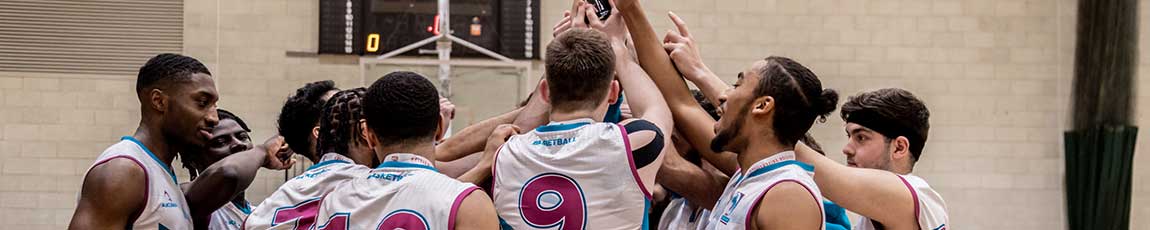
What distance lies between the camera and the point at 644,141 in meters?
3.43

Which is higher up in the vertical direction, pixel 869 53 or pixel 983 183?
pixel 869 53

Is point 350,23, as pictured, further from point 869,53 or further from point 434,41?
point 869,53

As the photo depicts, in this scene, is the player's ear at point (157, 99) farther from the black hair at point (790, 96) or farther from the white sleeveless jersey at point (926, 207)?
the white sleeveless jersey at point (926, 207)

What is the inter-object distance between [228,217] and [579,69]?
2.43m

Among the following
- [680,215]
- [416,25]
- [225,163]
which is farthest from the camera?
[416,25]

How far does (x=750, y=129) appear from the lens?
3.41 m

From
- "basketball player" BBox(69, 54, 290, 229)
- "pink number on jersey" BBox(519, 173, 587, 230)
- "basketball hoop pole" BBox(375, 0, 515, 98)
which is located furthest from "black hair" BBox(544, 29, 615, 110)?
"basketball hoop pole" BBox(375, 0, 515, 98)

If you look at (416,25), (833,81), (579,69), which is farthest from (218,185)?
(833,81)

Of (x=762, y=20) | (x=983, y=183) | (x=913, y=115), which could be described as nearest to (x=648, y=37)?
(x=913, y=115)

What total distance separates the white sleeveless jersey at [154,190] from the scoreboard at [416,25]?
6.20 metres

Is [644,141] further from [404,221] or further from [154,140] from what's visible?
[154,140]

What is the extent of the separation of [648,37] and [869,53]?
8193 millimetres

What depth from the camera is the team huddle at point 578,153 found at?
3283mm

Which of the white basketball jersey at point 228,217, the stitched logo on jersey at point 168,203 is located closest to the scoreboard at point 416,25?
the white basketball jersey at point 228,217
